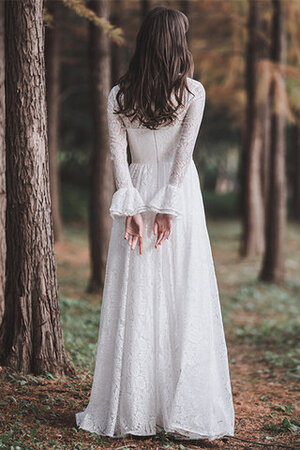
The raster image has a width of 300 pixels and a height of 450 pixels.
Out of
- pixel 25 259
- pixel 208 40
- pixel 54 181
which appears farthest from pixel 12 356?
pixel 208 40

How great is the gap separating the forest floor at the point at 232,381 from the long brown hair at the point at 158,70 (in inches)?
76.9

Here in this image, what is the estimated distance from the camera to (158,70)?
3.45 meters

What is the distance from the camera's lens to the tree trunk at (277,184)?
11.3m

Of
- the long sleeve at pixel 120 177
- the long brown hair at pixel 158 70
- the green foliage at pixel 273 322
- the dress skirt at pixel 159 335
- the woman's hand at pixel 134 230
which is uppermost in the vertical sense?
the long brown hair at pixel 158 70

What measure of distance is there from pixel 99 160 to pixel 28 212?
15.8ft

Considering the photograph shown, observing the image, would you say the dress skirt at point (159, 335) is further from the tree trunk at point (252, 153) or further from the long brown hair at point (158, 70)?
the tree trunk at point (252, 153)

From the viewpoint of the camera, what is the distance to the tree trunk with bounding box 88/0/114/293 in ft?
28.1

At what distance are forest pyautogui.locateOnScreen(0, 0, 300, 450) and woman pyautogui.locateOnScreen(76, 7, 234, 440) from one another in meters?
0.25

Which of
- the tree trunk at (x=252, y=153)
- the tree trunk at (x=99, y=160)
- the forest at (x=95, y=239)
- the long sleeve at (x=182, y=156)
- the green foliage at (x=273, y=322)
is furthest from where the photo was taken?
the tree trunk at (x=252, y=153)

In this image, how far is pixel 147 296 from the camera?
355 centimetres

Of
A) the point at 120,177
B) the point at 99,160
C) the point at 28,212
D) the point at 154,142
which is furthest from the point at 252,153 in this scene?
the point at 120,177

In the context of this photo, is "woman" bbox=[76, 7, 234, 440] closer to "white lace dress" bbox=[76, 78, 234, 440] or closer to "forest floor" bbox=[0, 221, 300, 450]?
"white lace dress" bbox=[76, 78, 234, 440]

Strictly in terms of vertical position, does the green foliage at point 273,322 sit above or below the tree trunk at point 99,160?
below

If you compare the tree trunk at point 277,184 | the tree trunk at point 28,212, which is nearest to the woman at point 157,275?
the tree trunk at point 28,212
